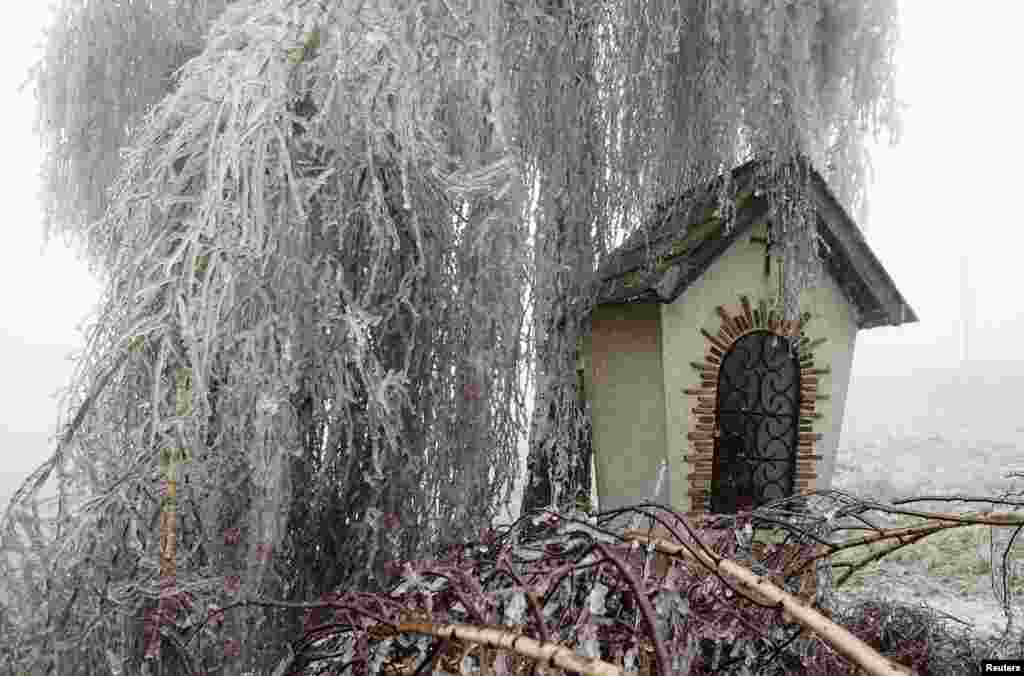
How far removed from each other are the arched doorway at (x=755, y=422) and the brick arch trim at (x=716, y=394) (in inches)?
2.6

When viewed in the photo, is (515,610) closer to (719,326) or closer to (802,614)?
(802,614)

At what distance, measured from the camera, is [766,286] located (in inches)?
219

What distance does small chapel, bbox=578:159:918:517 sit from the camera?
5340mm

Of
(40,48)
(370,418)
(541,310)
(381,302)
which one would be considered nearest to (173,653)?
(370,418)

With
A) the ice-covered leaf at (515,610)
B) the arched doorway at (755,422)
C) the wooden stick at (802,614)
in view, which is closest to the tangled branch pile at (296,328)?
the ice-covered leaf at (515,610)

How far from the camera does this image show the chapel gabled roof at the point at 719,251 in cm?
517

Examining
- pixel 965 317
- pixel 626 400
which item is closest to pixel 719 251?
pixel 626 400

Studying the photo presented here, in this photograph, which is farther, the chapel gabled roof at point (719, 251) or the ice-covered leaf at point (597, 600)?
the chapel gabled roof at point (719, 251)

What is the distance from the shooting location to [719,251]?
5.20 m

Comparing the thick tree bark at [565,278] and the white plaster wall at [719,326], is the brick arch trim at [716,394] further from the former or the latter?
the thick tree bark at [565,278]

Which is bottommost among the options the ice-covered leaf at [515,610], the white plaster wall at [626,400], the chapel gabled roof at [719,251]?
the ice-covered leaf at [515,610]

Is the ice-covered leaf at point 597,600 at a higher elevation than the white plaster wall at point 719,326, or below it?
below

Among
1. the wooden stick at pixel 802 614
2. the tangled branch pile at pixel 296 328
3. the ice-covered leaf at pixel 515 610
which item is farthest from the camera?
the tangled branch pile at pixel 296 328

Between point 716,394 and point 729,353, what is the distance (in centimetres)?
38
